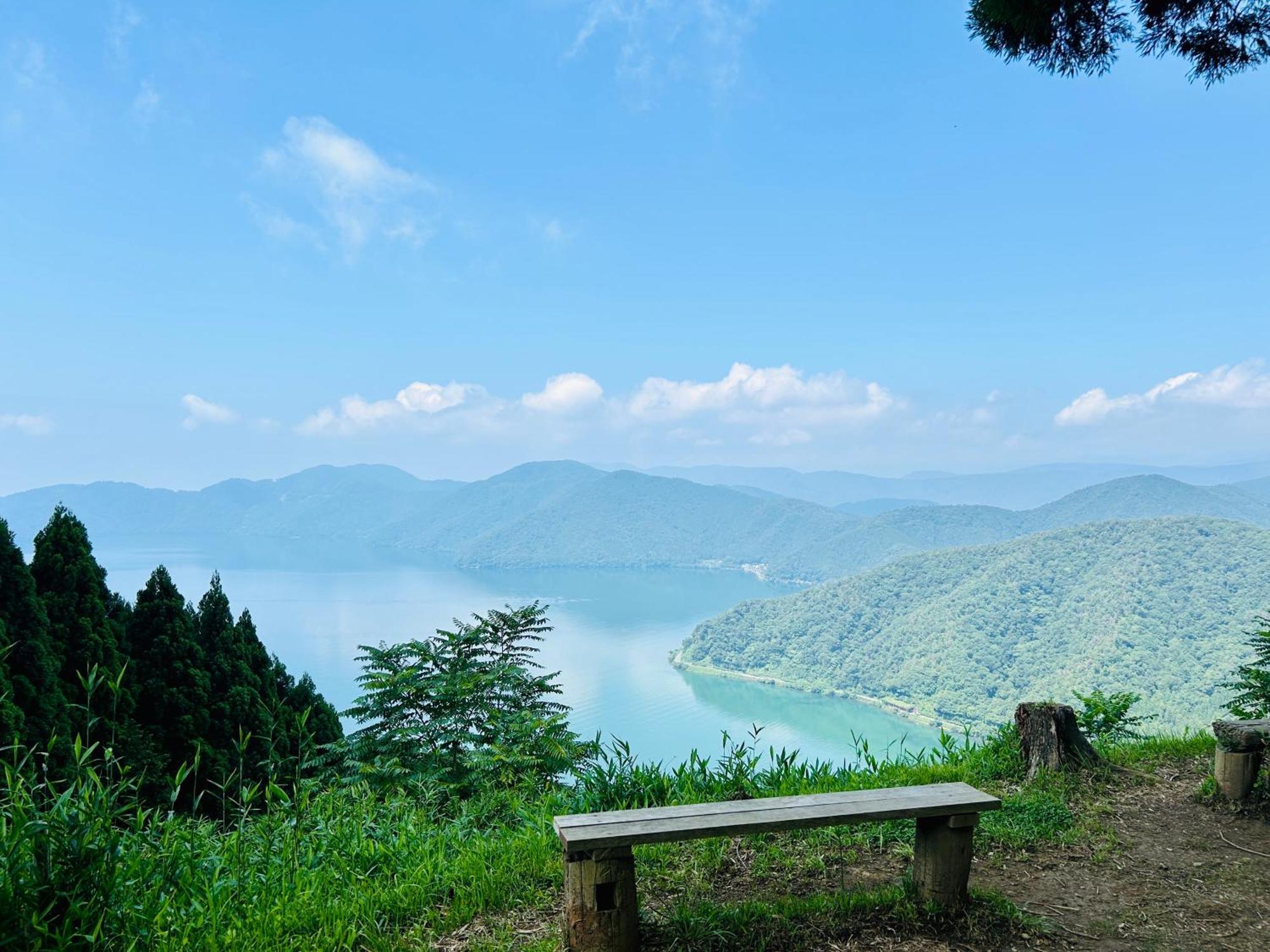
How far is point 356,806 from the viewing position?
11.4 ft

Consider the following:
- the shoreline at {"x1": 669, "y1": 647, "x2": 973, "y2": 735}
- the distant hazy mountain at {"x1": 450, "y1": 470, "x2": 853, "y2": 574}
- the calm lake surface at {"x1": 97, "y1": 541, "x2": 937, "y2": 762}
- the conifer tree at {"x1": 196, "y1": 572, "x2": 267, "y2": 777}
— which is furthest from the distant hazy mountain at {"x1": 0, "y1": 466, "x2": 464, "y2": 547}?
the conifer tree at {"x1": 196, "y1": 572, "x2": 267, "y2": 777}

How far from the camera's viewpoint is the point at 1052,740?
Result: 3816mm

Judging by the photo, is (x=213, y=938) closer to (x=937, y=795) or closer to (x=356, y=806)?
(x=356, y=806)

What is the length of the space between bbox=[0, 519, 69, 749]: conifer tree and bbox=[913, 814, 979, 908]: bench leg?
871 cm

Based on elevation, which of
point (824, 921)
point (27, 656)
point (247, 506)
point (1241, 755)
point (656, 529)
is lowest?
point (824, 921)

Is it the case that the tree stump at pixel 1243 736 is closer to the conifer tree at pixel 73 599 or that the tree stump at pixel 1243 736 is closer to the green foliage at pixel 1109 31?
the green foliage at pixel 1109 31

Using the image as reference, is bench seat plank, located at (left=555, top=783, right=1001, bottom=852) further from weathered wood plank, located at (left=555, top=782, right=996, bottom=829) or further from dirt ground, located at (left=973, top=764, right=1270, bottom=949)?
dirt ground, located at (left=973, top=764, right=1270, bottom=949)

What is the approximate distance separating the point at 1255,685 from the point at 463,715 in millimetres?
5323

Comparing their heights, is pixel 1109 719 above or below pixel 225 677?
above

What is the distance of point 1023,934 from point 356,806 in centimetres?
270

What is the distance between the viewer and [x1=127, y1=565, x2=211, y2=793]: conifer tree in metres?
10.5

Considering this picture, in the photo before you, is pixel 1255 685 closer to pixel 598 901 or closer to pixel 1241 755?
pixel 1241 755

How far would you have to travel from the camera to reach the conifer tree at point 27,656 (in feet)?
27.6

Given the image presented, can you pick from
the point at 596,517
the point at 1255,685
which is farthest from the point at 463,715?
the point at 596,517
